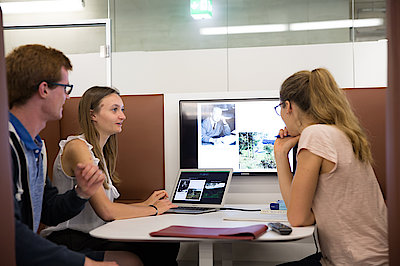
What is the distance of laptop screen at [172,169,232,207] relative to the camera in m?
2.71

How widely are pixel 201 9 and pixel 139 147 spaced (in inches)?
61.3

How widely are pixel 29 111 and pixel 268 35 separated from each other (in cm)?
274

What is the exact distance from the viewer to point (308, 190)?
1.96 meters

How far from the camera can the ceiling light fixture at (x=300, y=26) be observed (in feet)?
13.2

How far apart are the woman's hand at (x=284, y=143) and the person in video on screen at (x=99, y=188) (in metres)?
0.65

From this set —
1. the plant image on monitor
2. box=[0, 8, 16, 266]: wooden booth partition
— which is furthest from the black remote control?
the plant image on monitor

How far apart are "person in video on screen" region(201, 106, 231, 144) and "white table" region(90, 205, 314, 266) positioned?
74 cm

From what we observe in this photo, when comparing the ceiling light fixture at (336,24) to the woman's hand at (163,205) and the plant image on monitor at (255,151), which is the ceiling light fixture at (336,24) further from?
the woman's hand at (163,205)

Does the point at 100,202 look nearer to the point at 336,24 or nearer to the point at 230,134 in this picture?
the point at 230,134

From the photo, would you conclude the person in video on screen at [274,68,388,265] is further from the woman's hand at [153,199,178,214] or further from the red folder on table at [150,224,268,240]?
the woman's hand at [153,199,178,214]

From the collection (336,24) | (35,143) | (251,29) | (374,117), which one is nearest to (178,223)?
(35,143)

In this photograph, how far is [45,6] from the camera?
14.3 ft

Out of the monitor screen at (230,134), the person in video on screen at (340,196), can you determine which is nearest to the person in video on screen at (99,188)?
the monitor screen at (230,134)

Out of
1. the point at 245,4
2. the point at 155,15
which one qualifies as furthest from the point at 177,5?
the point at 245,4
